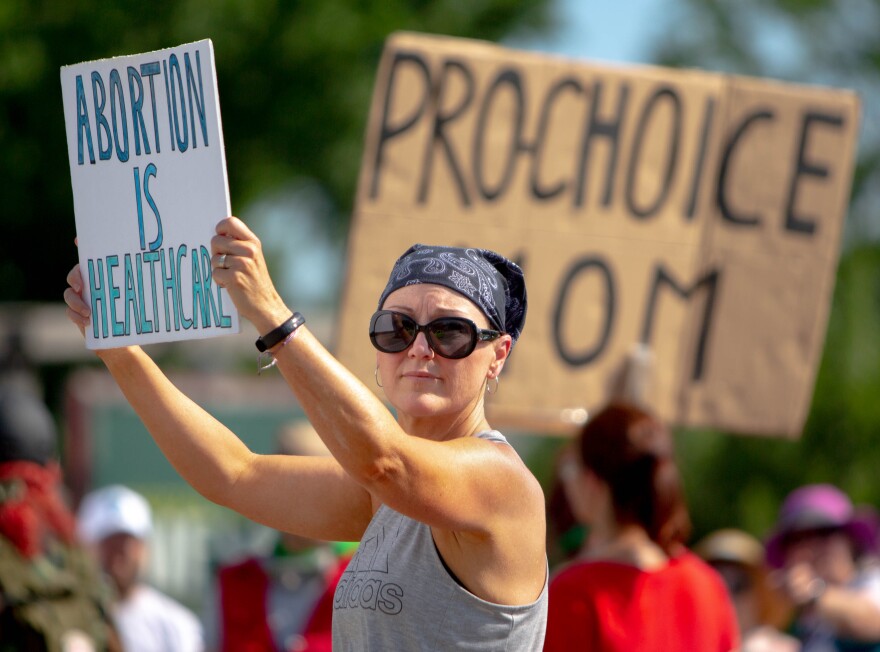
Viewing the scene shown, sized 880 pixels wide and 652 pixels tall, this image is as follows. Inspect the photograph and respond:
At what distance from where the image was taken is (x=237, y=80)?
19359 mm

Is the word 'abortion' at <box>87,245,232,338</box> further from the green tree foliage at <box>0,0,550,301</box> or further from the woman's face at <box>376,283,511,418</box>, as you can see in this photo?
the green tree foliage at <box>0,0,550,301</box>

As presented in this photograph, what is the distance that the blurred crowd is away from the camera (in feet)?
12.2

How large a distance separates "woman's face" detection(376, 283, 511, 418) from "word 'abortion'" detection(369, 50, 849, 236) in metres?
2.24

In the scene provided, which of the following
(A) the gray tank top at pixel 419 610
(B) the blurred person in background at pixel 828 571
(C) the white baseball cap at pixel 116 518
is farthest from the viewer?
(C) the white baseball cap at pixel 116 518

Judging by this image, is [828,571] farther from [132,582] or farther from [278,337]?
[278,337]

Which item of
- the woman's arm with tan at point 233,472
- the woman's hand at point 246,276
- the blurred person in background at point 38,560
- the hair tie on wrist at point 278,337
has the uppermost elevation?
the woman's hand at point 246,276

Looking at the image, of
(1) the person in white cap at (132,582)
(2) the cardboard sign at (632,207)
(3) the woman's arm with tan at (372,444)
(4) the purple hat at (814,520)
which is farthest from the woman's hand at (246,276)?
(4) the purple hat at (814,520)

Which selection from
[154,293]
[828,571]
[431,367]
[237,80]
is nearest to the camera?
[431,367]

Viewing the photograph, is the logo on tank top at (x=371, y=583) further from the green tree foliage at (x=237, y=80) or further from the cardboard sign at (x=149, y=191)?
the green tree foliage at (x=237, y=80)

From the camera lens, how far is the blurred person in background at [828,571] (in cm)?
523

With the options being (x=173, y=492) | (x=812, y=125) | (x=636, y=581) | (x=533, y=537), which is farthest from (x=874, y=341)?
(x=533, y=537)

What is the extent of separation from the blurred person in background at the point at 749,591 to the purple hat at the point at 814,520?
0.52ft

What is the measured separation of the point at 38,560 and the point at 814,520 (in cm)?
320

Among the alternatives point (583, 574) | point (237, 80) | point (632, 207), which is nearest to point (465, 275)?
point (583, 574)
